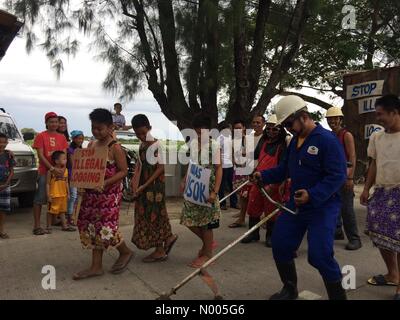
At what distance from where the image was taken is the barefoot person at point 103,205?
3963mm

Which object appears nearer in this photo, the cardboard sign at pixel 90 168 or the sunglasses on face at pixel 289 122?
the sunglasses on face at pixel 289 122

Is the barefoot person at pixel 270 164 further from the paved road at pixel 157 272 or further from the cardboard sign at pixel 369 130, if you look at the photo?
the cardboard sign at pixel 369 130

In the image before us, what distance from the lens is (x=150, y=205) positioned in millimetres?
4539

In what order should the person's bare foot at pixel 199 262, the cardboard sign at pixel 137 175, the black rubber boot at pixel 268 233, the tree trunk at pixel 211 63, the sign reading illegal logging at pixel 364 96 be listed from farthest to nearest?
the tree trunk at pixel 211 63, the sign reading illegal logging at pixel 364 96, the black rubber boot at pixel 268 233, the cardboard sign at pixel 137 175, the person's bare foot at pixel 199 262

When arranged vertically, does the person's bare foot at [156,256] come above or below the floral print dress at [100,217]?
below

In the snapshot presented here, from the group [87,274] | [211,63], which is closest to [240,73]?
[211,63]

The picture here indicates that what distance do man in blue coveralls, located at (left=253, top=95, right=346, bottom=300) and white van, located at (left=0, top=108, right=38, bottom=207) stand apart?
4.80m

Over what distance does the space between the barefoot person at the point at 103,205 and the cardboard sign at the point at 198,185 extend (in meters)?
0.67

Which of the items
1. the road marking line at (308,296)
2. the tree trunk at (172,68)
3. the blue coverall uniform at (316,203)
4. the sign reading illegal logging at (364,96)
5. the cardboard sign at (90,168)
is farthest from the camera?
the tree trunk at (172,68)

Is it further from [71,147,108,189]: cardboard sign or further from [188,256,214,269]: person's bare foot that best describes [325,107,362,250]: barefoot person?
[71,147,108,189]: cardboard sign

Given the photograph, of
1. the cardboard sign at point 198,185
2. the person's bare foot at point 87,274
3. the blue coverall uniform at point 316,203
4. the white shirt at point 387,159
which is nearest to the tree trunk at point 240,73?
the cardboard sign at point 198,185
